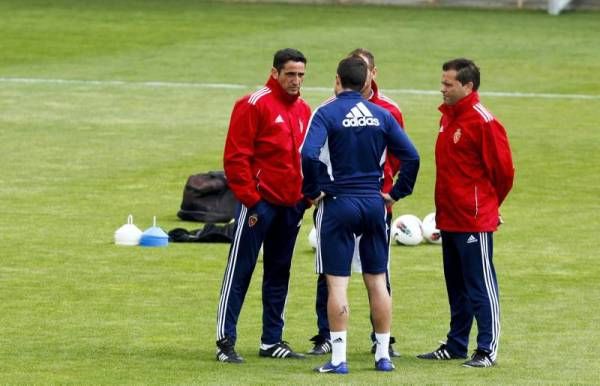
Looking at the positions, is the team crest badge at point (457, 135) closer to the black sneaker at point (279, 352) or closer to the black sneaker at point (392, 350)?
the black sneaker at point (392, 350)

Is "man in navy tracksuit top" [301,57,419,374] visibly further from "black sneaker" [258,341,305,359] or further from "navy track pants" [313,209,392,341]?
"navy track pants" [313,209,392,341]

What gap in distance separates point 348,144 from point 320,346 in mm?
1844

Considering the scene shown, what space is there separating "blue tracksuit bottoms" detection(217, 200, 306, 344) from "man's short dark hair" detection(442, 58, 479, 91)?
4.77 feet

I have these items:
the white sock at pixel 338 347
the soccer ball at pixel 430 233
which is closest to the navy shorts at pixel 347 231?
the white sock at pixel 338 347

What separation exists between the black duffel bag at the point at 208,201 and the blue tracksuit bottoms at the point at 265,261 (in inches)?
278

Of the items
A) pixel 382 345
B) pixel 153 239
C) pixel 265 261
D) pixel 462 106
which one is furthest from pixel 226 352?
pixel 153 239

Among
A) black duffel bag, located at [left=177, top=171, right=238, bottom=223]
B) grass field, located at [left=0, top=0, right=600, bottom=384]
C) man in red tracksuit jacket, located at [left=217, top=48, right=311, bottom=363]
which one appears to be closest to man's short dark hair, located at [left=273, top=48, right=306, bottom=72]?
man in red tracksuit jacket, located at [left=217, top=48, right=311, bottom=363]

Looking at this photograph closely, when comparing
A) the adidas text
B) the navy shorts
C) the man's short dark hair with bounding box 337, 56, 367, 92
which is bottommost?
the navy shorts

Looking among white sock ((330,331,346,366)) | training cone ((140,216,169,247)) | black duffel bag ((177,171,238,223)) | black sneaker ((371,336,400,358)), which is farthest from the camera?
black duffel bag ((177,171,238,223))

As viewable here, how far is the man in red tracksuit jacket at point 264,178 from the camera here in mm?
12117

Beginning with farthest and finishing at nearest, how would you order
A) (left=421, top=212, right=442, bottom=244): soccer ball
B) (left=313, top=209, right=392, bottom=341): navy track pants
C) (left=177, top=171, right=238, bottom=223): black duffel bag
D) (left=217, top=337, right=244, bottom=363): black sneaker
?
(left=177, top=171, right=238, bottom=223): black duffel bag < (left=421, top=212, right=442, bottom=244): soccer ball < (left=313, top=209, right=392, bottom=341): navy track pants < (left=217, top=337, right=244, bottom=363): black sneaker

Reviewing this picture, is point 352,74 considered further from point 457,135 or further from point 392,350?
point 392,350

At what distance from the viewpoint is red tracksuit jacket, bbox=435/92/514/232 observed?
12023mm

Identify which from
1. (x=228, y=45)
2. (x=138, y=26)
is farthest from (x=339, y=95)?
(x=138, y=26)
